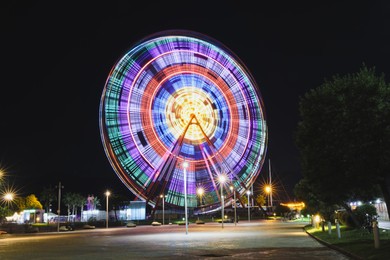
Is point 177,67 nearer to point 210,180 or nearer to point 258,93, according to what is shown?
point 258,93

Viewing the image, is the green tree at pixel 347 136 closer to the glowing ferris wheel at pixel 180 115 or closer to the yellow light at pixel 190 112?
the glowing ferris wheel at pixel 180 115

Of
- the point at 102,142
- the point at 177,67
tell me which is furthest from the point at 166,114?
the point at 102,142

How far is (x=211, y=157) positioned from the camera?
53.8 meters

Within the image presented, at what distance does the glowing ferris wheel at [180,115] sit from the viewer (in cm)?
4734

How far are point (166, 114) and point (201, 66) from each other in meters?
6.75

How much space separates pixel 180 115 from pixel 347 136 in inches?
1482

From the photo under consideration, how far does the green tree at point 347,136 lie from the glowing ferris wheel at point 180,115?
30844mm

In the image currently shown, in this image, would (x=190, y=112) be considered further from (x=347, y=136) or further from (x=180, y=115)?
(x=347, y=136)

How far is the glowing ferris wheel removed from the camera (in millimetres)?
47344

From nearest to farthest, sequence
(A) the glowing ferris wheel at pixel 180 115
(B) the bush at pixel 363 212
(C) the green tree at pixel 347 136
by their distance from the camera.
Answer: (C) the green tree at pixel 347 136, (B) the bush at pixel 363 212, (A) the glowing ferris wheel at pixel 180 115

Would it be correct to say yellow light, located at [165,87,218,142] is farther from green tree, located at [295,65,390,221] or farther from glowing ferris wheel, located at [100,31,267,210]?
green tree, located at [295,65,390,221]

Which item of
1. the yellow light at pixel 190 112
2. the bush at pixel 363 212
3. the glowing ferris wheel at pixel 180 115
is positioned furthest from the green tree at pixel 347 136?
the yellow light at pixel 190 112

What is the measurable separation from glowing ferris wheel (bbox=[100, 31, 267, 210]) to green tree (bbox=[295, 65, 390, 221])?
30844 mm

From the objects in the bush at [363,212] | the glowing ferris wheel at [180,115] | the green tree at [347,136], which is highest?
the glowing ferris wheel at [180,115]
